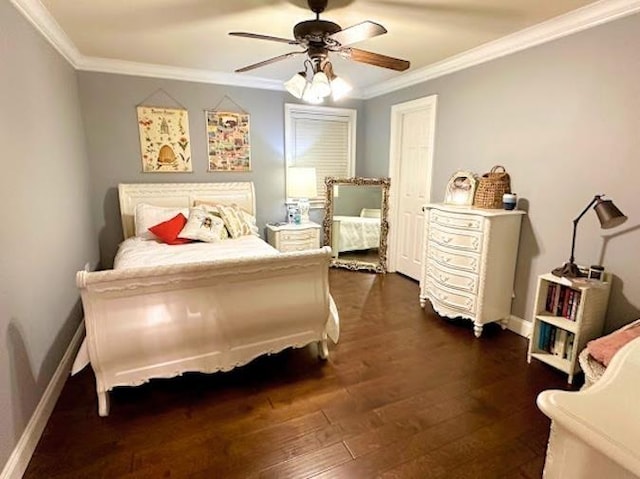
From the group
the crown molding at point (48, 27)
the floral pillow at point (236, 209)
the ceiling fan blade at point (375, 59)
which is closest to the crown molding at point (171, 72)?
the crown molding at point (48, 27)

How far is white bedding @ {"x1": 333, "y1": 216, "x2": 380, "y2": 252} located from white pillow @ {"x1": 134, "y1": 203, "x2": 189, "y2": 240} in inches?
84.4

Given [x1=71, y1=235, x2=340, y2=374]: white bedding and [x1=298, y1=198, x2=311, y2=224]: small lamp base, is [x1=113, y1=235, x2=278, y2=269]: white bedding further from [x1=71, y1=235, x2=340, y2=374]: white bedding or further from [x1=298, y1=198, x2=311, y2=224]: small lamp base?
[x1=298, y1=198, x2=311, y2=224]: small lamp base

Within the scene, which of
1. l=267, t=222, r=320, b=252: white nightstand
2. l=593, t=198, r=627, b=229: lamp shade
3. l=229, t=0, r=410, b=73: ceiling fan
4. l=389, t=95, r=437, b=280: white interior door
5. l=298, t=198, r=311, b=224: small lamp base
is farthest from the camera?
l=298, t=198, r=311, b=224: small lamp base

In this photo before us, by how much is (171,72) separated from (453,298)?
3.73 meters

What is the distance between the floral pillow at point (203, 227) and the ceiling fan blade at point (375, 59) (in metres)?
2.04

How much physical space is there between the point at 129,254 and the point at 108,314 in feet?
4.25

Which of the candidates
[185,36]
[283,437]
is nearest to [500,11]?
[185,36]

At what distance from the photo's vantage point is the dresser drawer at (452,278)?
3033mm

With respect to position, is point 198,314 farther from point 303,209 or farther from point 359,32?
point 303,209

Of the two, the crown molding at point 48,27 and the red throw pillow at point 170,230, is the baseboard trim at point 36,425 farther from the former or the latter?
the crown molding at point 48,27

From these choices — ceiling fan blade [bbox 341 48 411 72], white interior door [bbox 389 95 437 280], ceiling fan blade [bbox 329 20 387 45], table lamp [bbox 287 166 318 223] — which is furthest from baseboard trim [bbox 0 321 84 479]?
white interior door [bbox 389 95 437 280]

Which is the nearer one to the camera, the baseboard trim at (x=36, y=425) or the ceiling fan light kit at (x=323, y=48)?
the baseboard trim at (x=36, y=425)

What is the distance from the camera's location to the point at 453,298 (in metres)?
3.19

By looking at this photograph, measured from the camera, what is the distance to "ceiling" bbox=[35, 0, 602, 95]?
2.33m
